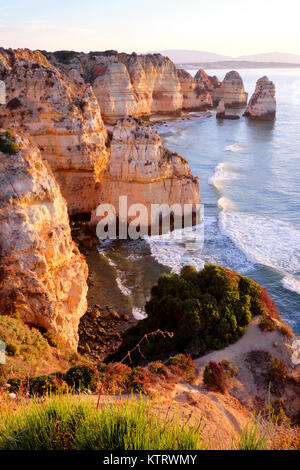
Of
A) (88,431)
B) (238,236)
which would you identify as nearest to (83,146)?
(238,236)

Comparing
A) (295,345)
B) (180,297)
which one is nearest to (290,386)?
(295,345)

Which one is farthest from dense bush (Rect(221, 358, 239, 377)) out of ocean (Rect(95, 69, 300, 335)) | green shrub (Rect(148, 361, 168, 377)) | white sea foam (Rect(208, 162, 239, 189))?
white sea foam (Rect(208, 162, 239, 189))

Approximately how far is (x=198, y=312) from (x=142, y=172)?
15.5 meters

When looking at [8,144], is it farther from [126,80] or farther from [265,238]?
[126,80]

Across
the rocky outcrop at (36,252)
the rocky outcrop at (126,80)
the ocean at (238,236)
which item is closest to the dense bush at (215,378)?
the rocky outcrop at (36,252)

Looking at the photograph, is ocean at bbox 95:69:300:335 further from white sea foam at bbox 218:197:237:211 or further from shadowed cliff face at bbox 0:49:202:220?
shadowed cliff face at bbox 0:49:202:220

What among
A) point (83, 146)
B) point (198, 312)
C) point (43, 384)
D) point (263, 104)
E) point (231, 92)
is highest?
point (231, 92)

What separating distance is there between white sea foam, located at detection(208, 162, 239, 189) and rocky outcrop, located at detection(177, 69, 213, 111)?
50893mm

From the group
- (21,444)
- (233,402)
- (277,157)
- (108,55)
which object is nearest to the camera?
(21,444)

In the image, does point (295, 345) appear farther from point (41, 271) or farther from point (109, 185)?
point (109, 185)

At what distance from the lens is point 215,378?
1218cm

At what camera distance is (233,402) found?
11625mm

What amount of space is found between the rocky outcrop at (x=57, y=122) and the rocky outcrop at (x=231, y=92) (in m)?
83.5

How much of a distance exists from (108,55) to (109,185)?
171 feet
